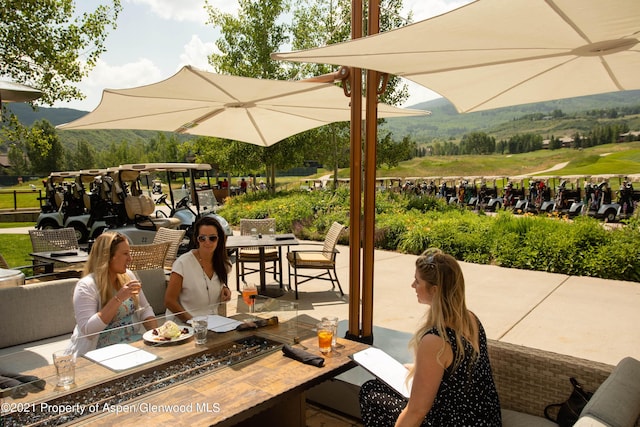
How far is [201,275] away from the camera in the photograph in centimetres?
354

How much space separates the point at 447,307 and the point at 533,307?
4519 mm

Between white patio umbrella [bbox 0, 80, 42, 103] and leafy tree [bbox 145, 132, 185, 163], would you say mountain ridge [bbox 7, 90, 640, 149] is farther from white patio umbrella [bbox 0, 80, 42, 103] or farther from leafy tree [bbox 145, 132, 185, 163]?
white patio umbrella [bbox 0, 80, 42, 103]

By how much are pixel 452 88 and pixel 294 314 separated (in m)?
2.37

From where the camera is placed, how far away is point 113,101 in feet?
14.2

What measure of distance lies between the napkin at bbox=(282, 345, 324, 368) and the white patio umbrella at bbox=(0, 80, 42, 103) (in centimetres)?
216

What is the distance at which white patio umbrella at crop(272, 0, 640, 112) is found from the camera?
7.19 ft

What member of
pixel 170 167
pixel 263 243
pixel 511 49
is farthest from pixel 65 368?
pixel 170 167

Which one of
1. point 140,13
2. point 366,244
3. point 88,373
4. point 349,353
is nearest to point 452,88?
point 366,244

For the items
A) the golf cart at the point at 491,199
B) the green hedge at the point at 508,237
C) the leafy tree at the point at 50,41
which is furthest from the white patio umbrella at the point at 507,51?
the golf cart at the point at 491,199

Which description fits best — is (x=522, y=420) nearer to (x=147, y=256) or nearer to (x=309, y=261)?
(x=309, y=261)

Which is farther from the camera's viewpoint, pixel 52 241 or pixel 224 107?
pixel 52 241

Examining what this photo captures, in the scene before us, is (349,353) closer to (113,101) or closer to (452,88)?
(452,88)

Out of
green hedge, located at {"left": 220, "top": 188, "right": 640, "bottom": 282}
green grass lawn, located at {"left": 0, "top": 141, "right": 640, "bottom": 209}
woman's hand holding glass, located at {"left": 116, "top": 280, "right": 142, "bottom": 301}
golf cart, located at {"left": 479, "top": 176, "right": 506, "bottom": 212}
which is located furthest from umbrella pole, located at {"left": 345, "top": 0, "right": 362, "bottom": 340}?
green grass lawn, located at {"left": 0, "top": 141, "right": 640, "bottom": 209}

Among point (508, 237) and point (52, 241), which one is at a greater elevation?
point (52, 241)
